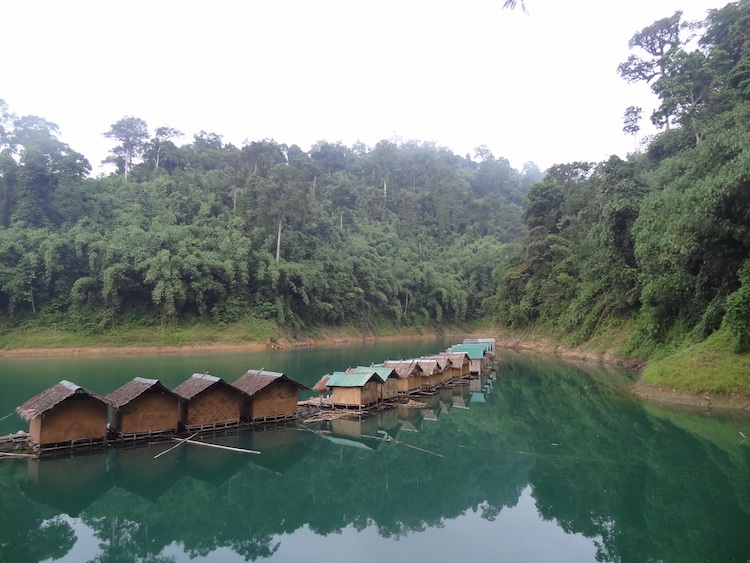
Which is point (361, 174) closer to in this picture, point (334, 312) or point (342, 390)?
point (334, 312)

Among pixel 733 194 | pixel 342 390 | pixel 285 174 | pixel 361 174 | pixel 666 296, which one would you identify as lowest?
pixel 342 390

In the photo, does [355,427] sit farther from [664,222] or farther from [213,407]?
[664,222]

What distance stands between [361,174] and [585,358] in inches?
2852

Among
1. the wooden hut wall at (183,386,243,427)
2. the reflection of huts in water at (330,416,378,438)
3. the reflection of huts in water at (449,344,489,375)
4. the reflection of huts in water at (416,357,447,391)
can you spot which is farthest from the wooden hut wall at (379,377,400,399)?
the reflection of huts in water at (449,344,489,375)

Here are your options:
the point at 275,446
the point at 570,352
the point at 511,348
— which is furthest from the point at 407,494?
the point at 511,348

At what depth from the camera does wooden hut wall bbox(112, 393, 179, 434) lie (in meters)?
15.0

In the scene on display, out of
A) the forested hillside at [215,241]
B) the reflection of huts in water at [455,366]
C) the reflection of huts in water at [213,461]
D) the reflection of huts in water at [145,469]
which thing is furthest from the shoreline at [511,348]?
the reflection of huts in water at [145,469]

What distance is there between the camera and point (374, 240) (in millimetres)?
78250

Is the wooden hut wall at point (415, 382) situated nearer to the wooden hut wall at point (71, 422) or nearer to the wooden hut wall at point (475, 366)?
the wooden hut wall at point (475, 366)

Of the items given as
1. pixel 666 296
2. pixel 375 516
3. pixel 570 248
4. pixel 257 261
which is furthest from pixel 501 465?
pixel 257 261

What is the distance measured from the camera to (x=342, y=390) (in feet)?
67.3

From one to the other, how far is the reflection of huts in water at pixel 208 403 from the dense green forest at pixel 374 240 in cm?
1892

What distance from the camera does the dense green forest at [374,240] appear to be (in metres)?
22.9

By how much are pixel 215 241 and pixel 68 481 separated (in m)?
40.8
